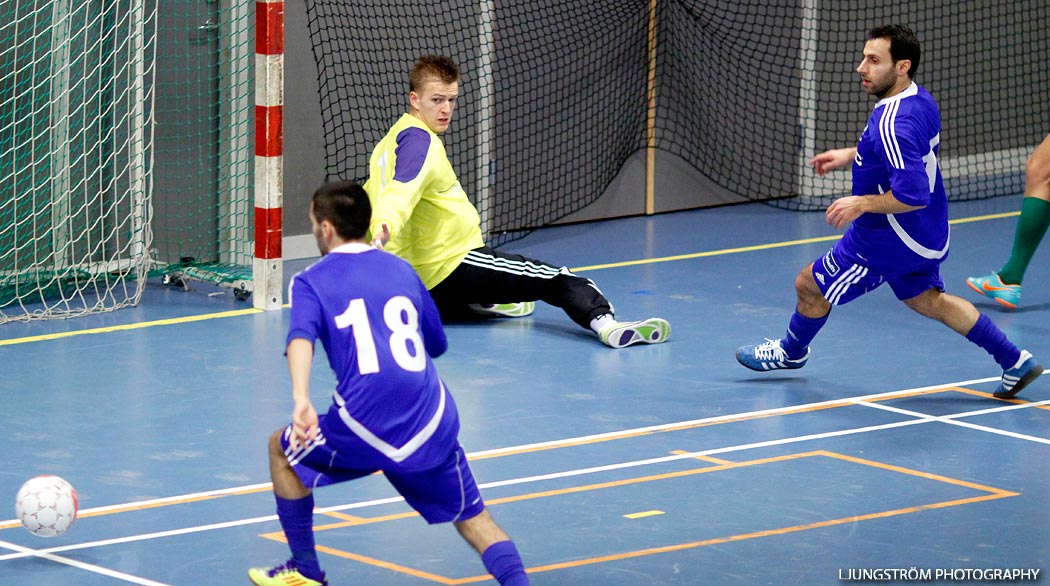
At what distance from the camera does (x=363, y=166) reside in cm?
1108

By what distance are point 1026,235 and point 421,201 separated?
3578mm

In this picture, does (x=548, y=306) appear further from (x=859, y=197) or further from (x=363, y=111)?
(x=859, y=197)

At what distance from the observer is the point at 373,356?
4.39m

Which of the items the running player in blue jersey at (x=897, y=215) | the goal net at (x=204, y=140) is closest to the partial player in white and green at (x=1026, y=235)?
the running player in blue jersey at (x=897, y=215)

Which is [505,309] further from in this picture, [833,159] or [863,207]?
[863,207]

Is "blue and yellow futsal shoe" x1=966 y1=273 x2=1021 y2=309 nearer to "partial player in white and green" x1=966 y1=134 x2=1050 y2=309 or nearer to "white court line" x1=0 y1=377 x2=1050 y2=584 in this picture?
"partial player in white and green" x1=966 y1=134 x2=1050 y2=309

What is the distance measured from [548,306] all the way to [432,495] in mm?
5113

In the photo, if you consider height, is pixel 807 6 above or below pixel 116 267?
above

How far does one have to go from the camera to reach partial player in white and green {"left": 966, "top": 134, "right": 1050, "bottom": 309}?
937 cm

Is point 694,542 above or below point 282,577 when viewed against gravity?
below

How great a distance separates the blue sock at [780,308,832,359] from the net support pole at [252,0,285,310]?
3.16 m

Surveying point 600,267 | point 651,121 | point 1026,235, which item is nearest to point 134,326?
point 600,267

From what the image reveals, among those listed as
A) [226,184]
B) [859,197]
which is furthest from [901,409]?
[226,184]

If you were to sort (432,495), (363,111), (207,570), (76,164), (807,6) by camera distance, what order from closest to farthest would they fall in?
(432,495), (207,570), (76,164), (363,111), (807,6)
